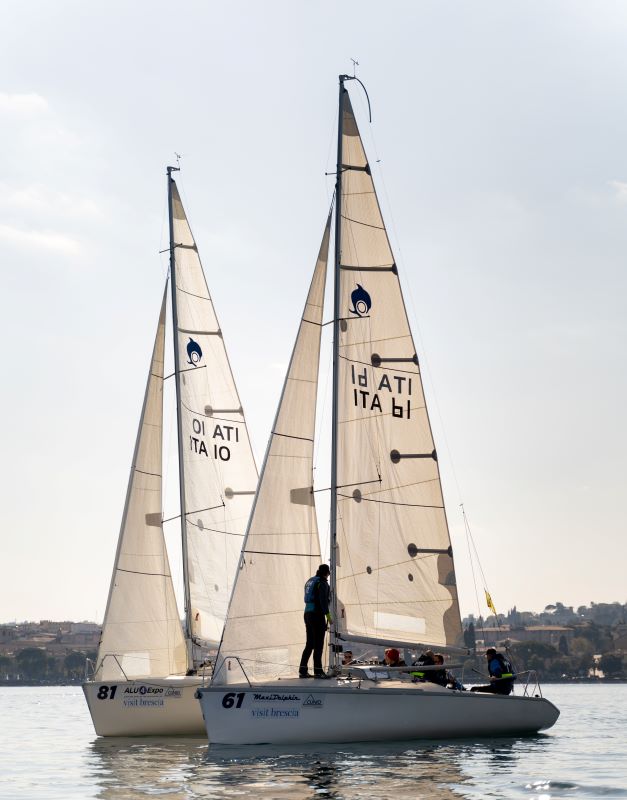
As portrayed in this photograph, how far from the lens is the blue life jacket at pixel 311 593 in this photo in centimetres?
2008

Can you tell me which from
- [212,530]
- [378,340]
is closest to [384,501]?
[378,340]

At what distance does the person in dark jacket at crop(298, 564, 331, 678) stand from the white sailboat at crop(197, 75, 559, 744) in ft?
1.03

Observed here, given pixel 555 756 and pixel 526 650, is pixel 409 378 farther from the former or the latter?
pixel 526 650

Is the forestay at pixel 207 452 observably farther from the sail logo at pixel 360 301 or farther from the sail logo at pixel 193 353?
the sail logo at pixel 360 301

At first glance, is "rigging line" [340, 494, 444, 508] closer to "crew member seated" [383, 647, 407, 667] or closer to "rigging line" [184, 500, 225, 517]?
"crew member seated" [383, 647, 407, 667]

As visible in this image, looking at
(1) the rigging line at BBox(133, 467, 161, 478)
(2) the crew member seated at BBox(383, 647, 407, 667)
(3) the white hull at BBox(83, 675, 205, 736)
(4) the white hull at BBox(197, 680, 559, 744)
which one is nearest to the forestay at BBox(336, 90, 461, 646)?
(2) the crew member seated at BBox(383, 647, 407, 667)

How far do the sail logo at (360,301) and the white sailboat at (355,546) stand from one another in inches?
0.6

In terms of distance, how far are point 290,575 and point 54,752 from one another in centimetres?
689

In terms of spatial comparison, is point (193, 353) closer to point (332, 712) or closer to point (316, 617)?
point (316, 617)

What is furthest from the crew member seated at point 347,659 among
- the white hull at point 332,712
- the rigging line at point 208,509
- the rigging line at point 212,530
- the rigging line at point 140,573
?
the rigging line at point 208,509

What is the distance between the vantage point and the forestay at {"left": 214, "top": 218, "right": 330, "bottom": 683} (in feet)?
67.3

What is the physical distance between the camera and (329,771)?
17.2 meters

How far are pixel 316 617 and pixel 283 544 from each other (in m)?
1.54

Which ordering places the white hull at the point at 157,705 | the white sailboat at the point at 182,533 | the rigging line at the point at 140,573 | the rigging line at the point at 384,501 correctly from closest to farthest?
the rigging line at the point at 384,501
the white hull at the point at 157,705
the white sailboat at the point at 182,533
the rigging line at the point at 140,573
